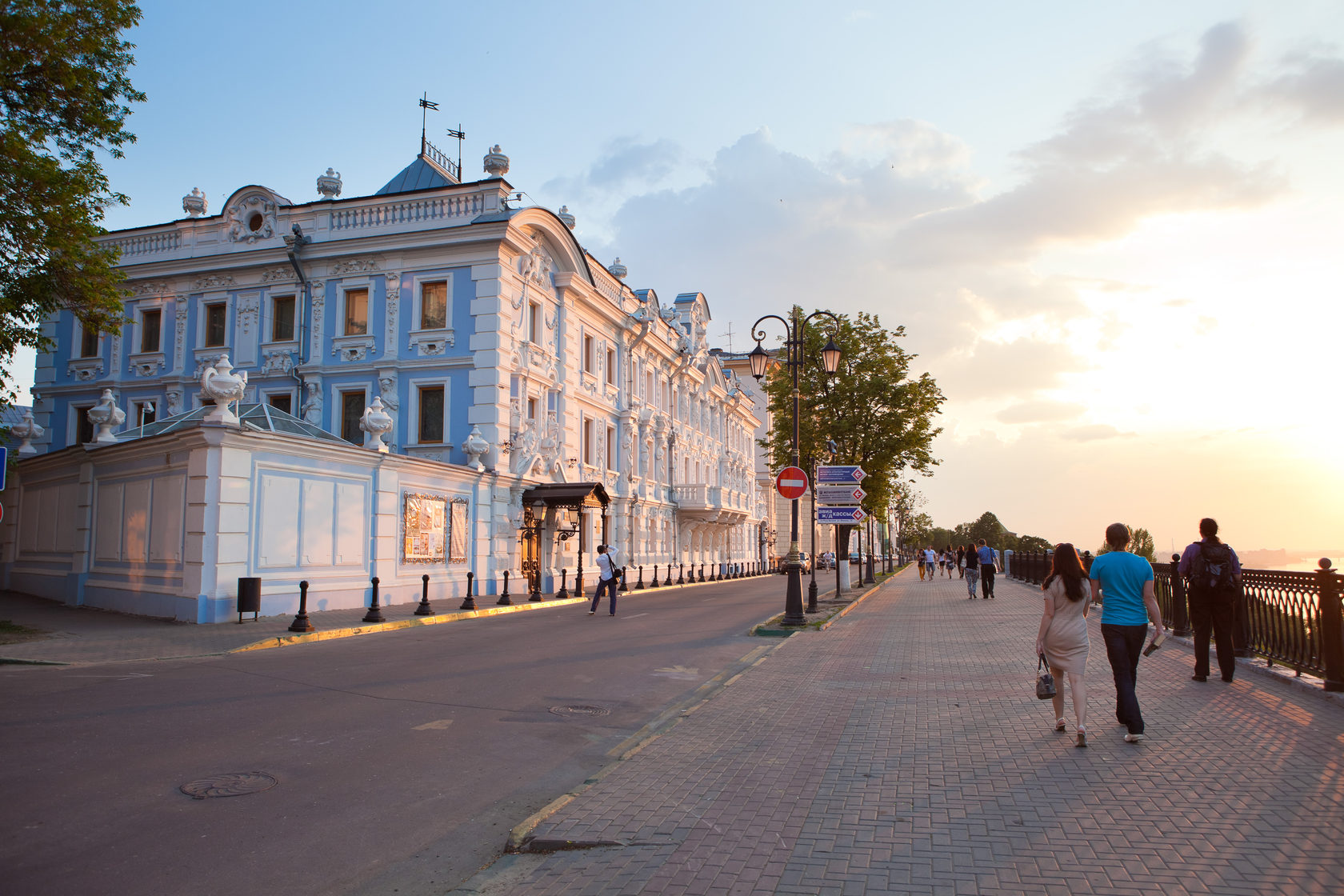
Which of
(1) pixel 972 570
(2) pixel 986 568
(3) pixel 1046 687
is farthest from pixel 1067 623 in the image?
(1) pixel 972 570

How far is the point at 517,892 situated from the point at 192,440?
598 inches

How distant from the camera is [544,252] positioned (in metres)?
31.8

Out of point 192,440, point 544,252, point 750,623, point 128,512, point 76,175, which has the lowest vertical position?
point 750,623

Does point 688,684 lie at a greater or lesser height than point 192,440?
lesser

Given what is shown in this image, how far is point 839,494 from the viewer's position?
21453mm

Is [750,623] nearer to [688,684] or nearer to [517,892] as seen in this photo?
[688,684]

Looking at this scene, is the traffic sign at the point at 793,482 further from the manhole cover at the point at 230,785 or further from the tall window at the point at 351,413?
the tall window at the point at 351,413

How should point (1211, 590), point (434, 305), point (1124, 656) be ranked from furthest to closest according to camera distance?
point (434, 305)
point (1211, 590)
point (1124, 656)

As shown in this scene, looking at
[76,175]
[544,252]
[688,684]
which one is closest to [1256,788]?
[688,684]

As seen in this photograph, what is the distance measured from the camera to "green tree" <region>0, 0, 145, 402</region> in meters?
14.8

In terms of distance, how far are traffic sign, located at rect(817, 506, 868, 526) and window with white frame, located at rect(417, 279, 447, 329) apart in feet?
47.4

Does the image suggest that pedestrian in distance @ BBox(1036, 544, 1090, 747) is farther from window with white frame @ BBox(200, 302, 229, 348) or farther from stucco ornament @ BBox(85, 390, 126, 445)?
window with white frame @ BBox(200, 302, 229, 348)

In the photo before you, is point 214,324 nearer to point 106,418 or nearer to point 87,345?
point 87,345

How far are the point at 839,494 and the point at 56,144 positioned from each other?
56.8ft
